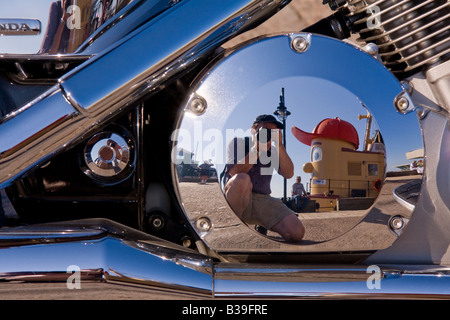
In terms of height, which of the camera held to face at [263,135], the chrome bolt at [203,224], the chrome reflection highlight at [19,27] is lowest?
the chrome bolt at [203,224]

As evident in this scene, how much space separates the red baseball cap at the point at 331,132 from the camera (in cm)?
71

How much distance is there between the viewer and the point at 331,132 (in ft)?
2.35

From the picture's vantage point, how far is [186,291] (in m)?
0.65

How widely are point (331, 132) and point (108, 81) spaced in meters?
0.37

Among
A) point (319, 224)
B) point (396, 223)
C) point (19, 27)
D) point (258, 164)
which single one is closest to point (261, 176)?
point (258, 164)

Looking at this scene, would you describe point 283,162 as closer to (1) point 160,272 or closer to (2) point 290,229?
(2) point 290,229

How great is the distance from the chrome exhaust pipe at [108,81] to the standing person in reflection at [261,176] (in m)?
0.17

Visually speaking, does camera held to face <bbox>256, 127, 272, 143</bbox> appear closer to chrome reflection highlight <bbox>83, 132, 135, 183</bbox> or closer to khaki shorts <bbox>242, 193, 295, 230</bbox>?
khaki shorts <bbox>242, 193, 295, 230</bbox>

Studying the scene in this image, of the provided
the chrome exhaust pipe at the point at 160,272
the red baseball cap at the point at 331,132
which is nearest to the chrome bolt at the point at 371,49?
the red baseball cap at the point at 331,132

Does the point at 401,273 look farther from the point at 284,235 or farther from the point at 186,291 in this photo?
the point at 186,291

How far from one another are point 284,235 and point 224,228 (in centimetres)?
10

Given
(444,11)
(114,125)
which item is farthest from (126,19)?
(444,11)

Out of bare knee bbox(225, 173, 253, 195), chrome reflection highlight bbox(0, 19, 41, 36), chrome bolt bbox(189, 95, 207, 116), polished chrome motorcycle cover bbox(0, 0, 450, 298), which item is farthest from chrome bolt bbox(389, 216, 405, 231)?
chrome reflection highlight bbox(0, 19, 41, 36)

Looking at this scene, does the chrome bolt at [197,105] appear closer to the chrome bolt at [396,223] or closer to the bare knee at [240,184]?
the bare knee at [240,184]
